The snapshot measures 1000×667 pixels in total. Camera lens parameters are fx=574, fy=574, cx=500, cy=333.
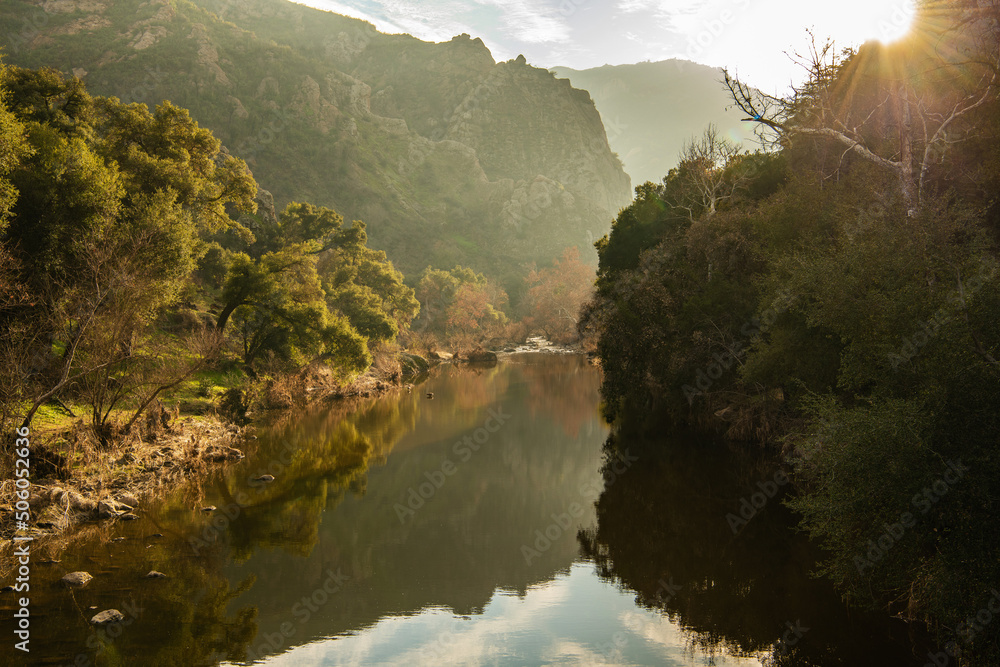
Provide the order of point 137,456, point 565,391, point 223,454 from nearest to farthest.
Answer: point 137,456 < point 223,454 < point 565,391

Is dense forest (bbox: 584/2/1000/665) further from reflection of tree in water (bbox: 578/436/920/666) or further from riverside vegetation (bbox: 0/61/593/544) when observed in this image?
riverside vegetation (bbox: 0/61/593/544)

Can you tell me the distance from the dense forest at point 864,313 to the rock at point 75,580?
15991 mm

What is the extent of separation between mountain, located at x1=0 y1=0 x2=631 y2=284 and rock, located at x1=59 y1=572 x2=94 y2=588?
342ft

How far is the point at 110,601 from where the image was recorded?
12.6 metres

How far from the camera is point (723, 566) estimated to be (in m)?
15.1

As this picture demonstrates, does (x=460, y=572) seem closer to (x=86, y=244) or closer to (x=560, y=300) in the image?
(x=86, y=244)

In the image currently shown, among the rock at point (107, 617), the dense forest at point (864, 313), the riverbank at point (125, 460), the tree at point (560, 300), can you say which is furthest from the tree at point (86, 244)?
the tree at point (560, 300)

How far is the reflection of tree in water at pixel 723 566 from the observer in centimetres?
1149

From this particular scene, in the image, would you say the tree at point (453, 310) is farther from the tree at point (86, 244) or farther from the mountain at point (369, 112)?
the tree at point (86, 244)

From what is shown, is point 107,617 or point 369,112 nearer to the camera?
point 107,617

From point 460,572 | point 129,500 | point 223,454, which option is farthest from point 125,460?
point 460,572

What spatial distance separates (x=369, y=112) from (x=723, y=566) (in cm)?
15239

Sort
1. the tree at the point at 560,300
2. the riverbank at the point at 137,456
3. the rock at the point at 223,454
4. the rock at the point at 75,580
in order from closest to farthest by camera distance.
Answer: the rock at the point at 75,580, the riverbank at the point at 137,456, the rock at the point at 223,454, the tree at the point at 560,300

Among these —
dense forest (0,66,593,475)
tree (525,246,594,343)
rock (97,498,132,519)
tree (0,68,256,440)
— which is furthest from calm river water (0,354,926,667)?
tree (525,246,594,343)
